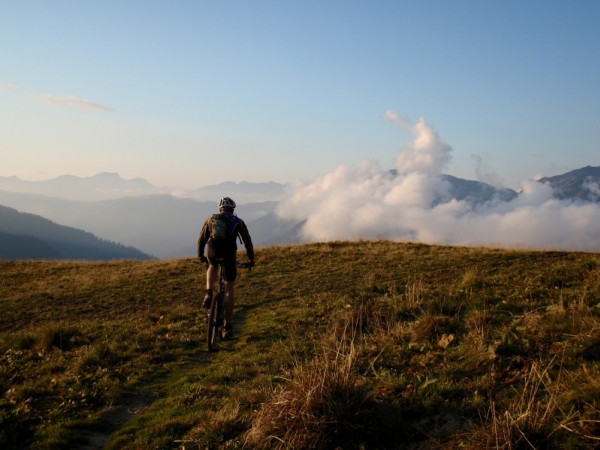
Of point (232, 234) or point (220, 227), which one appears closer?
point (220, 227)

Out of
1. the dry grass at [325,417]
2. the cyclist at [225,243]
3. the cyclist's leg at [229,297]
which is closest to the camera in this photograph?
the dry grass at [325,417]

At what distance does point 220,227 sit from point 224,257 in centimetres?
73

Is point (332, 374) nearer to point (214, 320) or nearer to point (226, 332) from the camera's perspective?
point (214, 320)

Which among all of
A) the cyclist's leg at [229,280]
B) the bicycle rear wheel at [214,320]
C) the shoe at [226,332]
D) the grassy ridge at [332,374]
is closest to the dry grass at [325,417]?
the grassy ridge at [332,374]

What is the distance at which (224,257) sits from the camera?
10.8 metres

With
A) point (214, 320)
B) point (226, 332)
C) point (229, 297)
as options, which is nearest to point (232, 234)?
point (229, 297)

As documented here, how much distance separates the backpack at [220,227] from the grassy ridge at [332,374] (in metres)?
2.58

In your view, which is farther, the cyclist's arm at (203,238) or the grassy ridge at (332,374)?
the cyclist's arm at (203,238)

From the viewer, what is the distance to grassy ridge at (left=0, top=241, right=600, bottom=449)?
5.23m

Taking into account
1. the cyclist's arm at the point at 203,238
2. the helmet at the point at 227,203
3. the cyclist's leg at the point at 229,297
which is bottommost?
the cyclist's leg at the point at 229,297

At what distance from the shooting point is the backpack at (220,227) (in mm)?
10664

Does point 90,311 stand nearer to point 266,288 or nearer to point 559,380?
point 266,288

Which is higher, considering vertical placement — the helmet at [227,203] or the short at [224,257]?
the helmet at [227,203]

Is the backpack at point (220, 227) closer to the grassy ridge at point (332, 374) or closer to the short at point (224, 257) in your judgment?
the short at point (224, 257)
